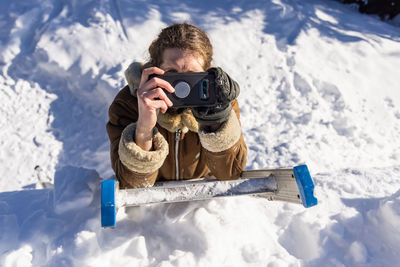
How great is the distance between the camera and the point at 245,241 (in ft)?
4.02

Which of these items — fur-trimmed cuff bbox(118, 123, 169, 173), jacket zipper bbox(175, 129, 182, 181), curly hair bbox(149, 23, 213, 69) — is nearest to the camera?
fur-trimmed cuff bbox(118, 123, 169, 173)

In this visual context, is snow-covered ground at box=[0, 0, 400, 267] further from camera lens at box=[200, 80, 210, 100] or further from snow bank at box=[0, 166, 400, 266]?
camera lens at box=[200, 80, 210, 100]

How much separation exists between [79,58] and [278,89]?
6.42 feet

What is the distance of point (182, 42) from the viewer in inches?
48.4

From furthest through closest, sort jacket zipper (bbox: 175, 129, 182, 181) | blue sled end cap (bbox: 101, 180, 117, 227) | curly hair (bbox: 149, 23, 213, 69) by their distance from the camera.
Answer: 1. jacket zipper (bbox: 175, 129, 182, 181)
2. curly hair (bbox: 149, 23, 213, 69)
3. blue sled end cap (bbox: 101, 180, 117, 227)

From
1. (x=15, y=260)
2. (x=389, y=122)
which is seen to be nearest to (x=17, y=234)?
(x=15, y=260)

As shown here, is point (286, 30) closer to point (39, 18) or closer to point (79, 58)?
point (79, 58)

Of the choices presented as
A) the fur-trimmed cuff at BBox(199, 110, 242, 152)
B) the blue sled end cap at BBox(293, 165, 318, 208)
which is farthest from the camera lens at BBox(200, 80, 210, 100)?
the blue sled end cap at BBox(293, 165, 318, 208)

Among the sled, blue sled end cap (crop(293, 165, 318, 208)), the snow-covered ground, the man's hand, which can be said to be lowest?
the snow-covered ground

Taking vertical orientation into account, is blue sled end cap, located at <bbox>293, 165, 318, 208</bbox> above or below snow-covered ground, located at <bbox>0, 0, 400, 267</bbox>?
above

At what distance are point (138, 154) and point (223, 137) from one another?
349mm

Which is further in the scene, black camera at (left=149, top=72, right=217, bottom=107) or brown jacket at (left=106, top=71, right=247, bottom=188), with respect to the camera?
brown jacket at (left=106, top=71, right=247, bottom=188)

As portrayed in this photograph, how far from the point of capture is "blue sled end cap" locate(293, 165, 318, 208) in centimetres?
103

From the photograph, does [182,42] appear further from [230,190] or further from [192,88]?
[230,190]
